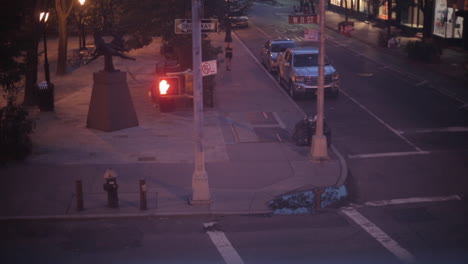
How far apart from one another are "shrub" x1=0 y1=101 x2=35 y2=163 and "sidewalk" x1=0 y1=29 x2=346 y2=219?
0.39 meters

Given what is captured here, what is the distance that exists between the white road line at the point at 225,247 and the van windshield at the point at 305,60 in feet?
51.7

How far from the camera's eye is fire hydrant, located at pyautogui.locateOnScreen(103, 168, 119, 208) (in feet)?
42.4

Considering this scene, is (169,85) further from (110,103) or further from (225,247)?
(110,103)

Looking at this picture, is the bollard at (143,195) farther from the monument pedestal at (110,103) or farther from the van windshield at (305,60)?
the van windshield at (305,60)

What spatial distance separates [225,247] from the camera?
10.9m

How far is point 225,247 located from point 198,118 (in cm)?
332

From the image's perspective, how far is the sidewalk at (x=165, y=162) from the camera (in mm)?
13445

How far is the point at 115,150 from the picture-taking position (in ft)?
59.4

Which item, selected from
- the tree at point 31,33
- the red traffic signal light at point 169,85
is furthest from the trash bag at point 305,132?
the tree at point 31,33

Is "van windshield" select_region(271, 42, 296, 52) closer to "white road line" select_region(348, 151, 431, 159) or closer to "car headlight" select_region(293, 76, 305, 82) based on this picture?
"car headlight" select_region(293, 76, 305, 82)

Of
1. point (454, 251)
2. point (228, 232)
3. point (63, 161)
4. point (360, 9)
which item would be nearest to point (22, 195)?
point (63, 161)

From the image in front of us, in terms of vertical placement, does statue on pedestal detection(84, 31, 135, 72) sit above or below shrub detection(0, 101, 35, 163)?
above

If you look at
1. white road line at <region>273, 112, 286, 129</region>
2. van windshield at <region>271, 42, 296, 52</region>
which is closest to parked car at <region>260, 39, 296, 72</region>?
van windshield at <region>271, 42, 296, 52</region>

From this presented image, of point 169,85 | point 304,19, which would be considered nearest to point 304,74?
point 304,19
